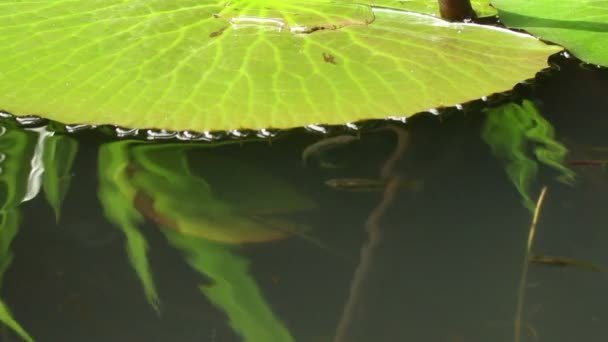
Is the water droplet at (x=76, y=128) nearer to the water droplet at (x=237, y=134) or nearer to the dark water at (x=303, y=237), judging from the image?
the dark water at (x=303, y=237)

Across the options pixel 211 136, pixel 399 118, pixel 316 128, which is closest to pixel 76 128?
pixel 211 136

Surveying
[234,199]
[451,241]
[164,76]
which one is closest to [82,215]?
[234,199]

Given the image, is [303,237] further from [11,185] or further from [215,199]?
[11,185]

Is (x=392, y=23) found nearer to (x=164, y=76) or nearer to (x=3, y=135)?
(x=164, y=76)

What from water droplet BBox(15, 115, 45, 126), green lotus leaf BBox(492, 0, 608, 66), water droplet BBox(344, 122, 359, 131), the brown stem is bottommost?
water droplet BBox(344, 122, 359, 131)

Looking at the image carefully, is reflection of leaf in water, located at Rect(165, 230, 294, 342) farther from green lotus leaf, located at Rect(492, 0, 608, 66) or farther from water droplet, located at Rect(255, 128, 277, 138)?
green lotus leaf, located at Rect(492, 0, 608, 66)

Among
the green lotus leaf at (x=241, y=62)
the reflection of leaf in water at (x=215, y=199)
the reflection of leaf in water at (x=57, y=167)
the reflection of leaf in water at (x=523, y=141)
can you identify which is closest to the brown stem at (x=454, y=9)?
the green lotus leaf at (x=241, y=62)

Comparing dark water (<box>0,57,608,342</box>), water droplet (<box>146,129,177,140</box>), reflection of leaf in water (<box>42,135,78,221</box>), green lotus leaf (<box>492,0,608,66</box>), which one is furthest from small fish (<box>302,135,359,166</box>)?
green lotus leaf (<box>492,0,608,66</box>)
